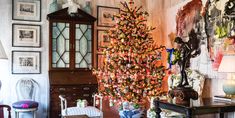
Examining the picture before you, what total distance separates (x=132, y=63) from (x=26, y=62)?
2.25m

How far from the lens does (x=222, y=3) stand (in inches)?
168

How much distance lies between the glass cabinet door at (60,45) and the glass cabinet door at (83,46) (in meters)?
0.22

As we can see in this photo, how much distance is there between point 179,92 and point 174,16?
2.76 metres

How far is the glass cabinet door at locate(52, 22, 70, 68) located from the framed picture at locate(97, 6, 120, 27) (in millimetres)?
889

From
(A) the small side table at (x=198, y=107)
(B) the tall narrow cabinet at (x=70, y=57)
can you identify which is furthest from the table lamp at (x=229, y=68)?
(B) the tall narrow cabinet at (x=70, y=57)

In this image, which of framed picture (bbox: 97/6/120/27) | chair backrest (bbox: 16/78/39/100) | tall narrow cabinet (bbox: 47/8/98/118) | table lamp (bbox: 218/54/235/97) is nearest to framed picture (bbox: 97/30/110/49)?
framed picture (bbox: 97/6/120/27)

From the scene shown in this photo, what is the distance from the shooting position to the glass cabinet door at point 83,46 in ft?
18.9

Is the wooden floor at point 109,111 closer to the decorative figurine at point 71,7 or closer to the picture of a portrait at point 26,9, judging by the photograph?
the decorative figurine at point 71,7

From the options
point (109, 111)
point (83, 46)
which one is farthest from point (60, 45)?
point (109, 111)

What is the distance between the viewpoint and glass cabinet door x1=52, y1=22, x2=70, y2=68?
5613mm

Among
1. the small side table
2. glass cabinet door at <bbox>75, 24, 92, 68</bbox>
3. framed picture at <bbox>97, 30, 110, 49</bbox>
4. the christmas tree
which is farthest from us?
framed picture at <bbox>97, 30, 110, 49</bbox>

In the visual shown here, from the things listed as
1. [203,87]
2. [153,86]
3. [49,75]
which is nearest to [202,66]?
[203,87]

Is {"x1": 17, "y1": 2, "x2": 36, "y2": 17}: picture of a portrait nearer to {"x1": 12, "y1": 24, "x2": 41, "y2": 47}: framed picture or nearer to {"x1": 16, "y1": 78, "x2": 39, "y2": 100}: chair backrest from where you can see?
{"x1": 12, "y1": 24, "x2": 41, "y2": 47}: framed picture

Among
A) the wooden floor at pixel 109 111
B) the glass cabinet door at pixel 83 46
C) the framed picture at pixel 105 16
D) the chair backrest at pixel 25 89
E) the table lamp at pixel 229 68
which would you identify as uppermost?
the framed picture at pixel 105 16
